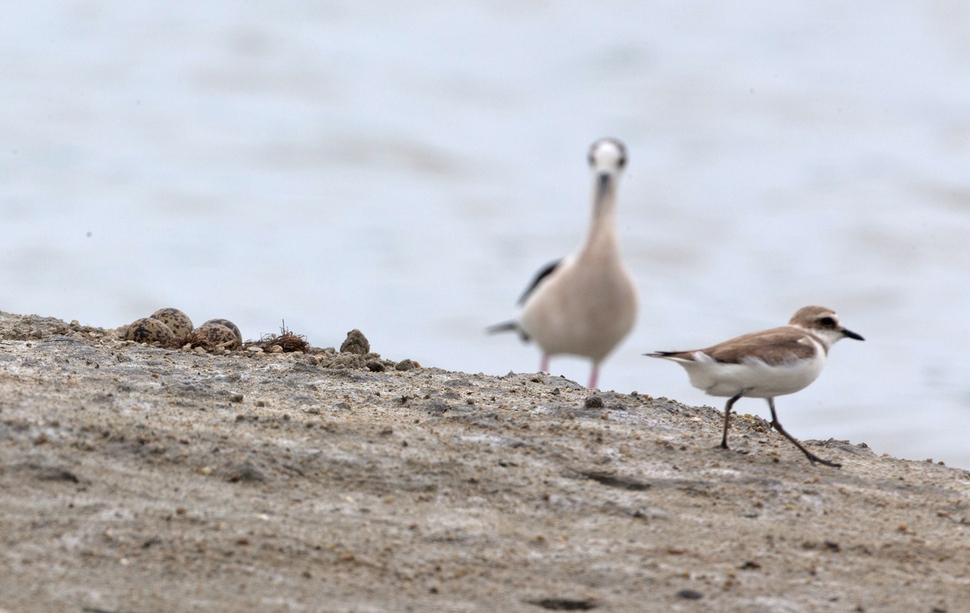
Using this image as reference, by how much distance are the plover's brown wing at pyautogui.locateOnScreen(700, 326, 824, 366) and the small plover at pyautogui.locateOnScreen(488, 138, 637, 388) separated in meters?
5.71

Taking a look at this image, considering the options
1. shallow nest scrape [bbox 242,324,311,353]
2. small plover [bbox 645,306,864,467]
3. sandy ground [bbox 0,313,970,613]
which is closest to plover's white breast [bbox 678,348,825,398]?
small plover [bbox 645,306,864,467]

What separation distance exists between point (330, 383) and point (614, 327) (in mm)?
7169

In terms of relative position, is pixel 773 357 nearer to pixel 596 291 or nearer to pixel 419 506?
pixel 419 506

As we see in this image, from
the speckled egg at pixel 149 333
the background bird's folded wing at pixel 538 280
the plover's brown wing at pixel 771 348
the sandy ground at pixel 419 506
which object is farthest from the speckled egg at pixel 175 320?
the background bird's folded wing at pixel 538 280

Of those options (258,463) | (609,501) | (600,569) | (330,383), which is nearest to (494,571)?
(600,569)

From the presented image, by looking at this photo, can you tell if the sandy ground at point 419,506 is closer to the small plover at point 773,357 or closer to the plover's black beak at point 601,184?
the small plover at point 773,357

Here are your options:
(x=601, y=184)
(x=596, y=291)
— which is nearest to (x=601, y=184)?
(x=601, y=184)

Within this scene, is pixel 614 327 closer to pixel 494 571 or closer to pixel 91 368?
pixel 494 571

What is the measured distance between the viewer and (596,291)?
1079 millimetres

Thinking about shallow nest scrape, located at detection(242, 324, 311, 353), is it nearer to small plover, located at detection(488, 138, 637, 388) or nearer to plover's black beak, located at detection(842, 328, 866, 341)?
plover's black beak, located at detection(842, 328, 866, 341)

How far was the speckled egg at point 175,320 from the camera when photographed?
33.0ft

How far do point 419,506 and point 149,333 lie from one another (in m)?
5.09

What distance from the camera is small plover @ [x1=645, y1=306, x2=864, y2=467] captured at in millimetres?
6559

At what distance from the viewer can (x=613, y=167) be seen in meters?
1.09
